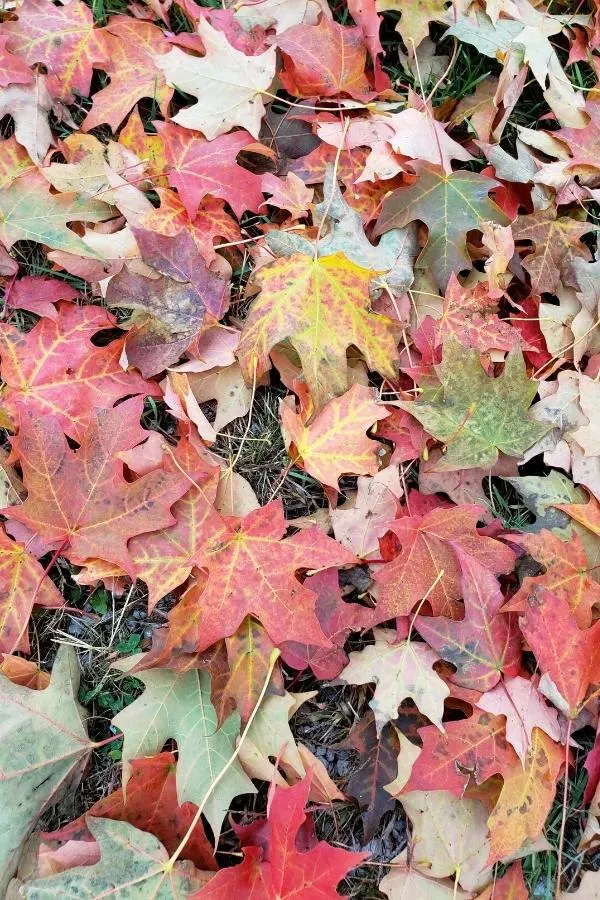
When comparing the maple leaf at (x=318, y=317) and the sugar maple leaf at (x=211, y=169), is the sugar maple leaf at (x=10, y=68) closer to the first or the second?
the sugar maple leaf at (x=211, y=169)

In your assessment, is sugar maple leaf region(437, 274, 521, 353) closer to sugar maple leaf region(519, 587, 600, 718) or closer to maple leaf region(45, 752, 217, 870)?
sugar maple leaf region(519, 587, 600, 718)

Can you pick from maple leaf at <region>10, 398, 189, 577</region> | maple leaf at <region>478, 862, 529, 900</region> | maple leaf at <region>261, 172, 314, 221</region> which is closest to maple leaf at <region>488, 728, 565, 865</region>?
maple leaf at <region>478, 862, 529, 900</region>

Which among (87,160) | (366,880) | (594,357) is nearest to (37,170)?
(87,160)

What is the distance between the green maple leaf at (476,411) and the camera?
59.8 inches

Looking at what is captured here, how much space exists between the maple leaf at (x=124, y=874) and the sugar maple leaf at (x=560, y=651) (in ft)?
2.61

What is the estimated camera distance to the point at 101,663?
61.8 inches

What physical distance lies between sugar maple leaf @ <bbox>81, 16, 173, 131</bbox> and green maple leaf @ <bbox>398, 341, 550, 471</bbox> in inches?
38.5

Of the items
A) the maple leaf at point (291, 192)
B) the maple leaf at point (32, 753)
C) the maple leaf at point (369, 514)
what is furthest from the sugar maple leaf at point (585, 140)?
the maple leaf at point (32, 753)

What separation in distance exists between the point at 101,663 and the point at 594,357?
137cm

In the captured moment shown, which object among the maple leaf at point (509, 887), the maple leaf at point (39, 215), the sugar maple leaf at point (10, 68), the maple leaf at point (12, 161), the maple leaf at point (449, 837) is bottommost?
the maple leaf at point (509, 887)

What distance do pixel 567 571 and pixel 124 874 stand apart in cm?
107

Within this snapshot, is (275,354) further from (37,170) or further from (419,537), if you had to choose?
(37,170)

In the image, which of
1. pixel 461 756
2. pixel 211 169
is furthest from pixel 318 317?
pixel 461 756

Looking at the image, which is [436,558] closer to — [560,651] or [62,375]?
[560,651]
